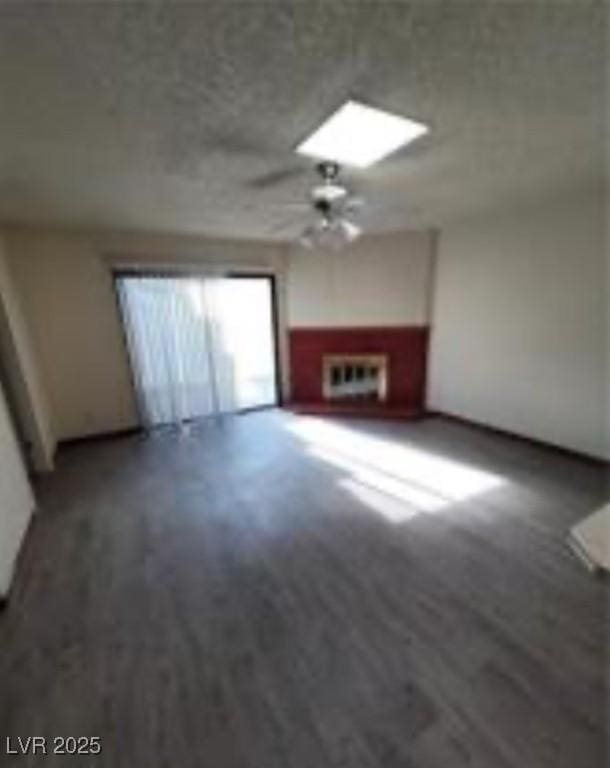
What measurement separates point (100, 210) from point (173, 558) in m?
2.73

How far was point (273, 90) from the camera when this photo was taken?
149cm

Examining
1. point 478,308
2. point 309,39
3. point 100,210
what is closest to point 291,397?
point 478,308

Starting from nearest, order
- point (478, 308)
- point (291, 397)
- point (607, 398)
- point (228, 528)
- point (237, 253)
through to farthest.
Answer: point (228, 528), point (607, 398), point (478, 308), point (237, 253), point (291, 397)

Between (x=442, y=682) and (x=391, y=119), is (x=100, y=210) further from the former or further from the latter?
(x=442, y=682)

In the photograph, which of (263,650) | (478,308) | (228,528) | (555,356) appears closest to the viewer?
(263,650)

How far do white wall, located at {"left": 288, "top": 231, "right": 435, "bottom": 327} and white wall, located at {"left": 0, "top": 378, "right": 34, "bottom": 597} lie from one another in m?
3.24

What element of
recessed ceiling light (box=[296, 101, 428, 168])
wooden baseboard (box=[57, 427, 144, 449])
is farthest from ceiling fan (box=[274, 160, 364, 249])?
wooden baseboard (box=[57, 427, 144, 449])

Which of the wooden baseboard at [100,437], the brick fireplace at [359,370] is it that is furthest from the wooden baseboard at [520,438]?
the wooden baseboard at [100,437]

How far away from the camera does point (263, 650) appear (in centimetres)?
168

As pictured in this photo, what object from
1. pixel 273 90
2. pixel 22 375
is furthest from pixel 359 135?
pixel 22 375

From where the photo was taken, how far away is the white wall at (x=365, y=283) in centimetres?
439

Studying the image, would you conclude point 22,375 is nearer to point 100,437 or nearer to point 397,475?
point 100,437

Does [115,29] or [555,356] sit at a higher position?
[115,29]

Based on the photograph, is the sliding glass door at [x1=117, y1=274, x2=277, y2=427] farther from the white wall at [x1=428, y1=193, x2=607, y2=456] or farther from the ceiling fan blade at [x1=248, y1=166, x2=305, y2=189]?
the white wall at [x1=428, y1=193, x2=607, y2=456]
